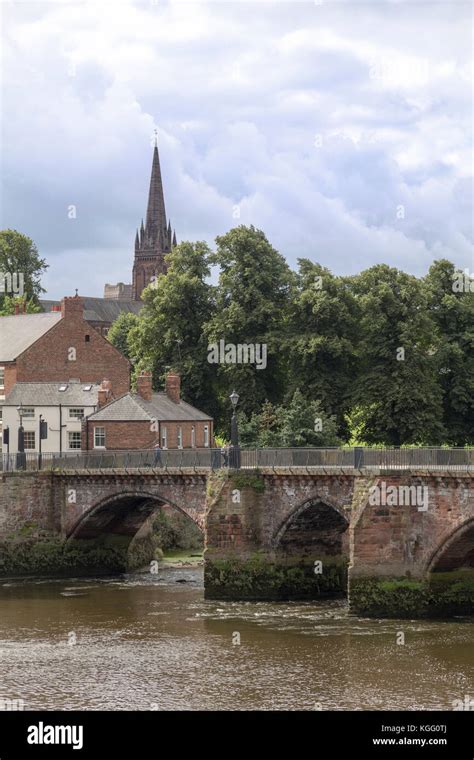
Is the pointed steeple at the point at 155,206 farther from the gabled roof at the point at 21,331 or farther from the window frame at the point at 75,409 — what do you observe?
the window frame at the point at 75,409

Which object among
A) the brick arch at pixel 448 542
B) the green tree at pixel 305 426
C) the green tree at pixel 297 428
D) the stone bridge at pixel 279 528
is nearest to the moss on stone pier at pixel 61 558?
the stone bridge at pixel 279 528

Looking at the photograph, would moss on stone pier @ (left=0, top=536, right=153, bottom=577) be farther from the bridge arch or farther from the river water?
the bridge arch

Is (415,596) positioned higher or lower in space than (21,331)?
Answer: lower

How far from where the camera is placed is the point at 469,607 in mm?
47500

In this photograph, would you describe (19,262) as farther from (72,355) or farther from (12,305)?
(72,355)

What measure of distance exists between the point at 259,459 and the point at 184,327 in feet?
97.2

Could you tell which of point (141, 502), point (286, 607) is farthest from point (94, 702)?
point (141, 502)

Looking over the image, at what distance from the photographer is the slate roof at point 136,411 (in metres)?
69.9

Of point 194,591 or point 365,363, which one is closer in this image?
point 194,591

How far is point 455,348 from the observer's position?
7381 cm

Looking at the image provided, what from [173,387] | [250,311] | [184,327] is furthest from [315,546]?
[184,327]
